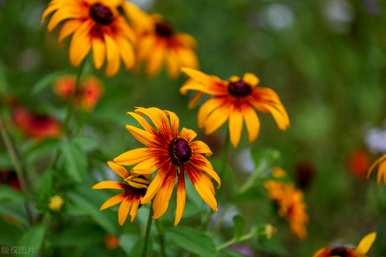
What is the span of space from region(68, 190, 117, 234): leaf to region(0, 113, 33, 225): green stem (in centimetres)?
17

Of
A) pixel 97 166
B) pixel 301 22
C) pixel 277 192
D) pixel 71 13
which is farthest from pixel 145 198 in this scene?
pixel 301 22

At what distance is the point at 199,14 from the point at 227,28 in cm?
20

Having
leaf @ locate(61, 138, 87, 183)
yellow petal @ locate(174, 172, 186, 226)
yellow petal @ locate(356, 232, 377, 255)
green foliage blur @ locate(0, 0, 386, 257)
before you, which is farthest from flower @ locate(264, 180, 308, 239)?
yellow petal @ locate(174, 172, 186, 226)

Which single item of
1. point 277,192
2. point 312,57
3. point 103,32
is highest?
point 103,32

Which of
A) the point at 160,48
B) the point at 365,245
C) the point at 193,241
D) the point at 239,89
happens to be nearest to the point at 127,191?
the point at 193,241

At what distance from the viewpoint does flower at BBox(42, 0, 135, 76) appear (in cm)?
146

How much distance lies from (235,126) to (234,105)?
8cm

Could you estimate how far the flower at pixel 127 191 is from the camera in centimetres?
116

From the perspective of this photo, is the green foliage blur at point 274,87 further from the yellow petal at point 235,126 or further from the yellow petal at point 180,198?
the yellow petal at point 180,198

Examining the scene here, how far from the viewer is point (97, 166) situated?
1.80 metres

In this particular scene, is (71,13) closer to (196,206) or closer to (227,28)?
(196,206)

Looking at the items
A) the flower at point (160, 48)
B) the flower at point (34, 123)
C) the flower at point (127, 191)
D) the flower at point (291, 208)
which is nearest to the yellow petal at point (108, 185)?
the flower at point (127, 191)

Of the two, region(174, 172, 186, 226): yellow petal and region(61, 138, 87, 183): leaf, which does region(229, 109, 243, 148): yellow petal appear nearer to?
region(174, 172, 186, 226): yellow petal

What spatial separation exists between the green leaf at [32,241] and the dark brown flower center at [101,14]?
555 millimetres
